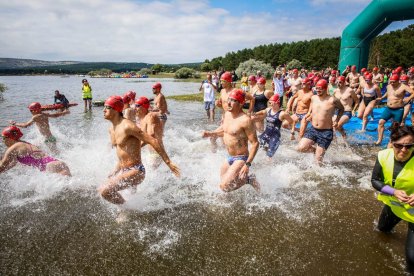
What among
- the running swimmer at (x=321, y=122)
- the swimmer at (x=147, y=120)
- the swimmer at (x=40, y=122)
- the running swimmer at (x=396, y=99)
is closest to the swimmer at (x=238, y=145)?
the swimmer at (x=147, y=120)

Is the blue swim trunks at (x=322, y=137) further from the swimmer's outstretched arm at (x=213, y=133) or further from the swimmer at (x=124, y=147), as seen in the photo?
the swimmer at (x=124, y=147)

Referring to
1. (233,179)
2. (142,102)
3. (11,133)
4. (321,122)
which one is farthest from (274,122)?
(11,133)

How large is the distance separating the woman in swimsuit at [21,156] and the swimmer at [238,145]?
3.18 m

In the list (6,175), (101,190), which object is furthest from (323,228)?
(6,175)

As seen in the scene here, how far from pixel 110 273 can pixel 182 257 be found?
805 millimetres

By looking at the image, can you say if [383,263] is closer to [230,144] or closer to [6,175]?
[230,144]

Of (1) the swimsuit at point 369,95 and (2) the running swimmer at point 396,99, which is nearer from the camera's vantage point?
(2) the running swimmer at point 396,99

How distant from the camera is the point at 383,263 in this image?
10.0 feet

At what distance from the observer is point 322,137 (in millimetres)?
5910

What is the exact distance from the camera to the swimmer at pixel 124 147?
3.83m

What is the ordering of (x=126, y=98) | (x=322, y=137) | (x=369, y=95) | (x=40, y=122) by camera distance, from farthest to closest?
(x=369, y=95) → (x=126, y=98) → (x=40, y=122) → (x=322, y=137)

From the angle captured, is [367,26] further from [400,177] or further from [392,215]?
[400,177]

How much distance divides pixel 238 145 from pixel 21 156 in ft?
12.2

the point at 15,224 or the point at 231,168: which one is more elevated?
the point at 231,168
